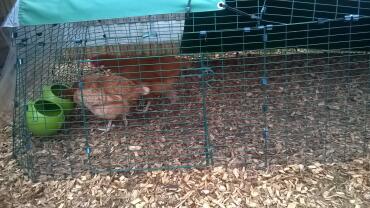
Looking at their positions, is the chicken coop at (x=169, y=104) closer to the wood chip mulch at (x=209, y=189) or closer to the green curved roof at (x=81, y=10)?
the green curved roof at (x=81, y=10)

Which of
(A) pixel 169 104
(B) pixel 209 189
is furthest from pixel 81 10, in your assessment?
(B) pixel 209 189

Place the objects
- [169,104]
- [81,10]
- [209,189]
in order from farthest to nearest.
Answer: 1. [169,104]
2. [209,189]
3. [81,10]

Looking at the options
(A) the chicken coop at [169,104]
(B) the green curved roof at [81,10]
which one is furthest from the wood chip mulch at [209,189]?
(B) the green curved roof at [81,10]

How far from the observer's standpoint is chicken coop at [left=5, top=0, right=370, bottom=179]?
4.30m

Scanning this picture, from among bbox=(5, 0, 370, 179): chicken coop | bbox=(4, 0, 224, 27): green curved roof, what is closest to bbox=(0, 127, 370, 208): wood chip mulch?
bbox=(5, 0, 370, 179): chicken coop

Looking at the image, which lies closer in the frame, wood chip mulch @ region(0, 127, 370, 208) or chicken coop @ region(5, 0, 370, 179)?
wood chip mulch @ region(0, 127, 370, 208)

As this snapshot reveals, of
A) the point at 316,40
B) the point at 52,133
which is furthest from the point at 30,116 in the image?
the point at 316,40

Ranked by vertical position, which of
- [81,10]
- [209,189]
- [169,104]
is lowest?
[209,189]

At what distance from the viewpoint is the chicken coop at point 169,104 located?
430 centimetres

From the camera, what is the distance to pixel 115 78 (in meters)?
5.14

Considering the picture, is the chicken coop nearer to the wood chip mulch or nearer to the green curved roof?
the green curved roof

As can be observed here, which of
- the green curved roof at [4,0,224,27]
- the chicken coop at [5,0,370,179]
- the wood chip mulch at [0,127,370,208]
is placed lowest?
the wood chip mulch at [0,127,370,208]

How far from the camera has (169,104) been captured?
4.41m

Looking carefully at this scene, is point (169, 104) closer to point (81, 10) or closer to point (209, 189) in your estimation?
point (209, 189)
